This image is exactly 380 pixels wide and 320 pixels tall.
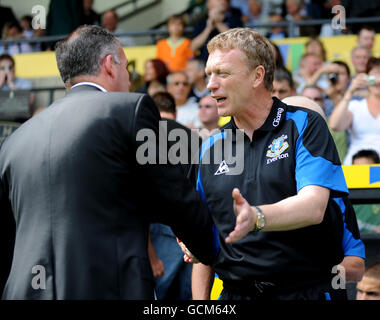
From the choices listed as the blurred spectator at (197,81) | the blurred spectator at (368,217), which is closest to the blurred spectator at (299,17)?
the blurred spectator at (197,81)

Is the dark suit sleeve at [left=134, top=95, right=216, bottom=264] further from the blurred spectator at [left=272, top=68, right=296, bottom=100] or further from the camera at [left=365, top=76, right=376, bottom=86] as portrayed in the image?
the camera at [left=365, top=76, right=376, bottom=86]

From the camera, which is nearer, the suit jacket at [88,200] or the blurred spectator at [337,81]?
the suit jacket at [88,200]

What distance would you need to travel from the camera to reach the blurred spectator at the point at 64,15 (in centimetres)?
1141

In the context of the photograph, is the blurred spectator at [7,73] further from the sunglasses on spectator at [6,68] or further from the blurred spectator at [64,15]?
the blurred spectator at [64,15]

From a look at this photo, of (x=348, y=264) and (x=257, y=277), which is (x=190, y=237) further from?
(x=348, y=264)

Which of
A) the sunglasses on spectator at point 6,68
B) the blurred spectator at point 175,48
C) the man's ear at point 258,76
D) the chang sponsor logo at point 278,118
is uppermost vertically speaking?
the blurred spectator at point 175,48

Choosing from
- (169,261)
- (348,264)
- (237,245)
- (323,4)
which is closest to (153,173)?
(237,245)

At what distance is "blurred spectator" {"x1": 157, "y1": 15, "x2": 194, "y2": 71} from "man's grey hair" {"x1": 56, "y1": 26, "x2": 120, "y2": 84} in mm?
7213

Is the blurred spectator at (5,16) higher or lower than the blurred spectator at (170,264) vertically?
higher

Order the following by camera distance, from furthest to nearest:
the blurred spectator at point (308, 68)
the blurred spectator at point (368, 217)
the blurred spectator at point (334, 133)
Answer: the blurred spectator at point (308, 68)
the blurred spectator at point (334, 133)
the blurred spectator at point (368, 217)

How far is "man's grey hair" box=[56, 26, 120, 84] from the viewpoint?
2.98m

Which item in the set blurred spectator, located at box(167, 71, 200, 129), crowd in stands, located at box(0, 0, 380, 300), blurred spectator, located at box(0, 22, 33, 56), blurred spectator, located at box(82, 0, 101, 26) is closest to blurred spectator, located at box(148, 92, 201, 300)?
crowd in stands, located at box(0, 0, 380, 300)

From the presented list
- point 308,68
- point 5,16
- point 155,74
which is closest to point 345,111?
point 308,68

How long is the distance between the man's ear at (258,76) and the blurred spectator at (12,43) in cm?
972
